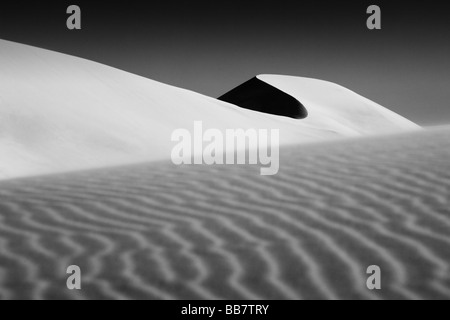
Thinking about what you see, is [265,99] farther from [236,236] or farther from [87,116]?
[236,236]

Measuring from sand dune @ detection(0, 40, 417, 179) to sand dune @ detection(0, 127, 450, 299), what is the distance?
4014mm

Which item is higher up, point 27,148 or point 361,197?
point 27,148

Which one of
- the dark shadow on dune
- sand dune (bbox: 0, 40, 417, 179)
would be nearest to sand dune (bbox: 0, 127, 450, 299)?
sand dune (bbox: 0, 40, 417, 179)

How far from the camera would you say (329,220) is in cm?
431

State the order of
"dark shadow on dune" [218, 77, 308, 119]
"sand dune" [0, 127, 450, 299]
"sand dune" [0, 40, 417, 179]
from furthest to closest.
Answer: "dark shadow on dune" [218, 77, 308, 119]
"sand dune" [0, 40, 417, 179]
"sand dune" [0, 127, 450, 299]

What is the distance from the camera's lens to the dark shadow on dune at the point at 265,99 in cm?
3437

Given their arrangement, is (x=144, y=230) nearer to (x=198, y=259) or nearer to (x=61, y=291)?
(x=198, y=259)

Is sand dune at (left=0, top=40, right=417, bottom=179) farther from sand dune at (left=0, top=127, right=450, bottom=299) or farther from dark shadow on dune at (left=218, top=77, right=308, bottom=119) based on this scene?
dark shadow on dune at (left=218, top=77, right=308, bottom=119)

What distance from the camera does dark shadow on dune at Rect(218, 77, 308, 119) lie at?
34369 mm

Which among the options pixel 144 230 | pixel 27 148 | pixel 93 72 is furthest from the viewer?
pixel 93 72
